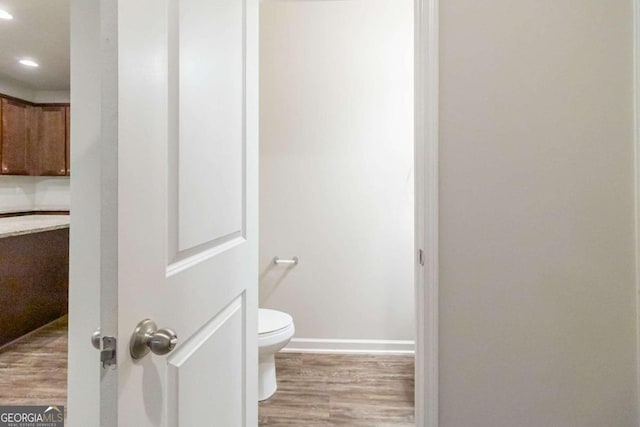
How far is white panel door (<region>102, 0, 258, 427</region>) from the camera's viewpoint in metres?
0.55

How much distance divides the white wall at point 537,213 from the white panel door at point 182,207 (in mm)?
682

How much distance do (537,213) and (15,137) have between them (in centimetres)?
504

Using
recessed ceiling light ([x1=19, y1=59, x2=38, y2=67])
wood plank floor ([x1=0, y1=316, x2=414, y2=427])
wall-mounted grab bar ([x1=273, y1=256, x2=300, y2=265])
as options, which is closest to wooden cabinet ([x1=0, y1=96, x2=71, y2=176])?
recessed ceiling light ([x1=19, y1=59, x2=38, y2=67])

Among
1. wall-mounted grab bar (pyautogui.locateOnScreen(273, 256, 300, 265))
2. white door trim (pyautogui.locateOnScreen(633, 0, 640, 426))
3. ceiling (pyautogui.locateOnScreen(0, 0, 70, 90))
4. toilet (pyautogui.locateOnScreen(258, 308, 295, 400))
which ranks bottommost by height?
toilet (pyautogui.locateOnScreen(258, 308, 295, 400))

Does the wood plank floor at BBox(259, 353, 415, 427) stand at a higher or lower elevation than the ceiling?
lower

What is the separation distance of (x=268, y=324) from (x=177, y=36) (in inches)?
63.7

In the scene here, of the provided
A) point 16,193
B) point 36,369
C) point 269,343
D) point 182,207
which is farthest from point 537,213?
point 16,193

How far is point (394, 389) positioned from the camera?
2123mm

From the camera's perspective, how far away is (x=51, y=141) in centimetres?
422

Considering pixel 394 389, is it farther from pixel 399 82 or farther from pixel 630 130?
pixel 399 82

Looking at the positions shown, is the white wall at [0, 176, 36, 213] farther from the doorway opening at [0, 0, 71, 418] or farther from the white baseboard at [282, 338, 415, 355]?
the white baseboard at [282, 338, 415, 355]

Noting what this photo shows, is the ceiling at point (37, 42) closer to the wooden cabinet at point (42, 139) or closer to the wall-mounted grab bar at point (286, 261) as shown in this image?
the wooden cabinet at point (42, 139)

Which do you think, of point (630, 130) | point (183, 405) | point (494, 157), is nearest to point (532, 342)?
point (494, 157)

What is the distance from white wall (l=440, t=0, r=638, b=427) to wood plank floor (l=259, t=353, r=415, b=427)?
2.61ft
